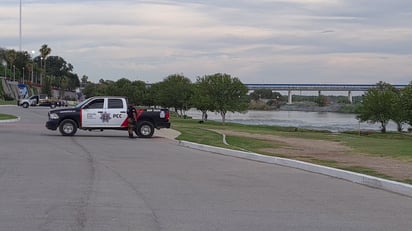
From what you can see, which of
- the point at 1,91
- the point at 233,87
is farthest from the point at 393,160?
the point at 1,91

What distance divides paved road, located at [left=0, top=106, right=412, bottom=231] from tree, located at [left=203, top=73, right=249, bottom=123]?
5249 centimetres

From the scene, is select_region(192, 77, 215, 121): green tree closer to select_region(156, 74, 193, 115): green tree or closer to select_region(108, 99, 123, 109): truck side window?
select_region(156, 74, 193, 115): green tree

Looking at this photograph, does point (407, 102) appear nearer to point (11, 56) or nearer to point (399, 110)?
point (399, 110)

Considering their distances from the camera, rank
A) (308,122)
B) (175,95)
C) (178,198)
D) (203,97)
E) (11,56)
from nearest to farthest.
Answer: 1. (178,198)
2. (203,97)
3. (175,95)
4. (308,122)
5. (11,56)

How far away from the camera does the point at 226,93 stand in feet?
233

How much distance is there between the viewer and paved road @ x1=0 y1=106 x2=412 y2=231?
27.6 feet

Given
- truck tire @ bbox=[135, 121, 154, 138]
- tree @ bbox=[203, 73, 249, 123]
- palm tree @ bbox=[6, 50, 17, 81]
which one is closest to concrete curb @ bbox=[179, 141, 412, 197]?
truck tire @ bbox=[135, 121, 154, 138]

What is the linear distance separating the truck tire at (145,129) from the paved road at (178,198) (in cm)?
1025

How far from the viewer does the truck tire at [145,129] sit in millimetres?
28125

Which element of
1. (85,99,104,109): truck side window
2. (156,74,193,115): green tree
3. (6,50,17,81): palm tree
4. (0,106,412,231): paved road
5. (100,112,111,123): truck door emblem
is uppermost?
(6,50,17,81): palm tree

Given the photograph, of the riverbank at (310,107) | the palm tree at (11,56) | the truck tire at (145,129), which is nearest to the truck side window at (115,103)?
the truck tire at (145,129)

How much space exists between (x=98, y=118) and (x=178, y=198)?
17.6 metres

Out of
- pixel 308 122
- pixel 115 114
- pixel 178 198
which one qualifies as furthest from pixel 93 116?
pixel 308 122

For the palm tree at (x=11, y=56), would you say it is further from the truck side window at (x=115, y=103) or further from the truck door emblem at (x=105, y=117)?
the truck door emblem at (x=105, y=117)
